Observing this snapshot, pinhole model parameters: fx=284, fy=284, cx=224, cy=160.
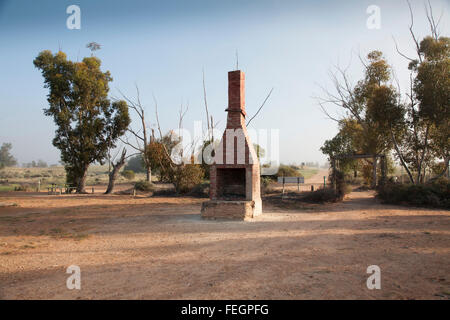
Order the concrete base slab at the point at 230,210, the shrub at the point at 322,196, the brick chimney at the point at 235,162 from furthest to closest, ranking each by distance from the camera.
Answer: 1. the shrub at the point at 322,196
2. the brick chimney at the point at 235,162
3. the concrete base slab at the point at 230,210

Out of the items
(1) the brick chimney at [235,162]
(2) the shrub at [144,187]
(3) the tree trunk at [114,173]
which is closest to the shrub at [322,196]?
(1) the brick chimney at [235,162]

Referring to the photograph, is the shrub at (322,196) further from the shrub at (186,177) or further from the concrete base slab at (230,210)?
the shrub at (186,177)

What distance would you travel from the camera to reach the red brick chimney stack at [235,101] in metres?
9.53

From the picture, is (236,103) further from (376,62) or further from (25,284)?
(376,62)

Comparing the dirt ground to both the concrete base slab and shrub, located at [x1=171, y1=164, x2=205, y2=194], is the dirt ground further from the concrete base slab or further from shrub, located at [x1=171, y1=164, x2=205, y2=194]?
shrub, located at [x1=171, y1=164, x2=205, y2=194]

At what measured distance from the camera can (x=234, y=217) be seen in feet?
29.9

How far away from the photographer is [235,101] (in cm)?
962

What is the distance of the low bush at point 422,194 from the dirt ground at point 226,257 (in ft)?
8.58

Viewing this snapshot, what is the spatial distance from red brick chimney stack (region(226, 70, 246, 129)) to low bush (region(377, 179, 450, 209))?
867cm

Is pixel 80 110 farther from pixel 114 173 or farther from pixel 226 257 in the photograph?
pixel 226 257

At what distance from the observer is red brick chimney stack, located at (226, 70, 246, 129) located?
9531 millimetres

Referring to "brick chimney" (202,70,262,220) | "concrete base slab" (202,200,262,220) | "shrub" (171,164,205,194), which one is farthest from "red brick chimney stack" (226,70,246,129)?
"shrub" (171,164,205,194)
